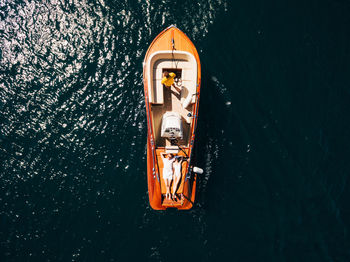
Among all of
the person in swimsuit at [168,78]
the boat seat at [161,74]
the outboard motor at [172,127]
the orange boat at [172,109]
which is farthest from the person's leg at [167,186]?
the person in swimsuit at [168,78]

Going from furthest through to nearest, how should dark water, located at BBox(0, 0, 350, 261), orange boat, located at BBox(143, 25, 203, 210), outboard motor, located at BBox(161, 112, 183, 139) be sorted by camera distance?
dark water, located at BBox(0, 0, 350, 261) → orange boat, located at BBox(143, 25, 203, 210) → outboard motor, located at BBox(161, 112, 183, 139)

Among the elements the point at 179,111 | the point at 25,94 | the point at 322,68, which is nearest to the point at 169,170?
the point at 179,111

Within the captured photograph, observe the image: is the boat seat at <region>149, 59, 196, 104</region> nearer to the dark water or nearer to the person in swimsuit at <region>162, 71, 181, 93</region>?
the person in swimsuit at <region>162, 71, 181, 93</region>

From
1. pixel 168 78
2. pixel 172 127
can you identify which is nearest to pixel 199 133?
pixel 172 127

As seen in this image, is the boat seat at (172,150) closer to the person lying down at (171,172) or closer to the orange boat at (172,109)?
the orange boat at (172,109)

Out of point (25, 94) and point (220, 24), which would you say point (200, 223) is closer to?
point (220, 24)

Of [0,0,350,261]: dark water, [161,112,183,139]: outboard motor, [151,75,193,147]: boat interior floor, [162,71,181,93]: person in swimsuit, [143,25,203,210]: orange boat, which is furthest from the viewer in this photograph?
[0,0,350,261]: dark water

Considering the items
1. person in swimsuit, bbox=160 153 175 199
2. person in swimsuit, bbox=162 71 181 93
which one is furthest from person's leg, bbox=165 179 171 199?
person in swimsuit, bbox=162 71 181 93
